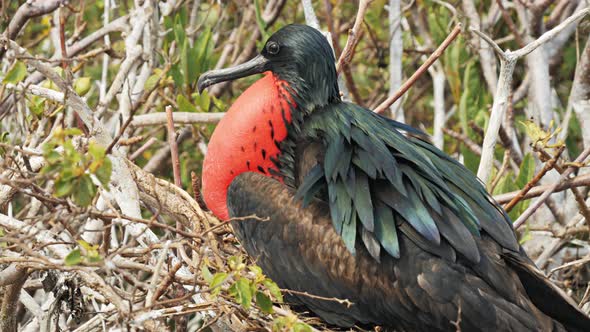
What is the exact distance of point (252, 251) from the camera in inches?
113

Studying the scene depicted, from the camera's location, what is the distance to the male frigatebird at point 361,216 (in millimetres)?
2613

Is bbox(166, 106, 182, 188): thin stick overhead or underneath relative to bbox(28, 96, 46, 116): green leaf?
underneath

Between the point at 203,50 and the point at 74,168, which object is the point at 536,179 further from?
the point at 74,168

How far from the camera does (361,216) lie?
2648 mm

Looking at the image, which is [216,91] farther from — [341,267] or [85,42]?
[341,267]

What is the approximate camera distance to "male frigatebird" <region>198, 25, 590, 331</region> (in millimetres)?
2613

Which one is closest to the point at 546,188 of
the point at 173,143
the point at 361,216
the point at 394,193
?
the point at 394,193

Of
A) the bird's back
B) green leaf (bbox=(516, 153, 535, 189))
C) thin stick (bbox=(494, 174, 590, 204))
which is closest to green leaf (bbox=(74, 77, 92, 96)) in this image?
the bird's back

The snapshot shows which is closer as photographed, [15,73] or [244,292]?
[244,292]

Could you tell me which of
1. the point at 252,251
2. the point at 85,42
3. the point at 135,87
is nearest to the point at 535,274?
the point at 252,251

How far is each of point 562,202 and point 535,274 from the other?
1086 millimetres

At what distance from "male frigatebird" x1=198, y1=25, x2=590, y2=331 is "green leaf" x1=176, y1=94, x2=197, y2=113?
1.31 feet

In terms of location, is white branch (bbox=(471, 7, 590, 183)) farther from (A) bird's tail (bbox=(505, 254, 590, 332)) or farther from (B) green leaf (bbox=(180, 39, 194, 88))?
(B) green leaf (bbox=(180, 39, 194, 88))

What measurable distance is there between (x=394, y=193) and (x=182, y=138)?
1.48 m
